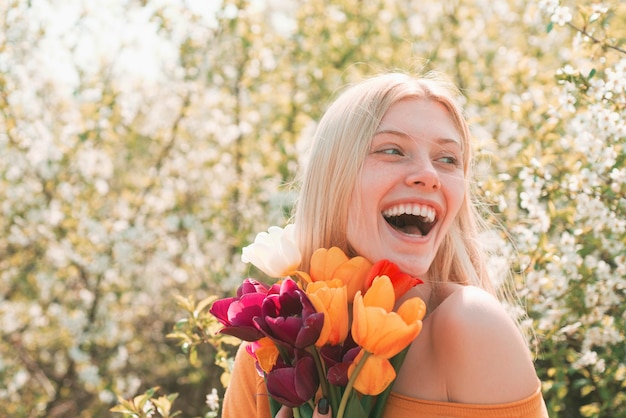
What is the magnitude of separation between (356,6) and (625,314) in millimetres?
2853

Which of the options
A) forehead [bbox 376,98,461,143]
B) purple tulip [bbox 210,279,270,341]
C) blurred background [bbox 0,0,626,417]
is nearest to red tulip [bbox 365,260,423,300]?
purple tulip [bbox 210,279,270,341]

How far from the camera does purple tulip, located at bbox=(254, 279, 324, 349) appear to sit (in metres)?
1.33

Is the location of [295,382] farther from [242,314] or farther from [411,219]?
[411,219]

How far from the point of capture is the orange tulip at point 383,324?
1.28 meters

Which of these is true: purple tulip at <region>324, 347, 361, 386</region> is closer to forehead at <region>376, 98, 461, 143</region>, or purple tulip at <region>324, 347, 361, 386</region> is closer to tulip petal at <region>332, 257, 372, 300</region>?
tulip petal at <region>332, 257, 372, 300</region>

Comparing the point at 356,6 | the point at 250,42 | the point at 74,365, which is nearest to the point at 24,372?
the point at 74,365

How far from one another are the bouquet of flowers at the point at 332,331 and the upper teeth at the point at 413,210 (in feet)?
0.46

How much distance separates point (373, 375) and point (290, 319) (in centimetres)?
17

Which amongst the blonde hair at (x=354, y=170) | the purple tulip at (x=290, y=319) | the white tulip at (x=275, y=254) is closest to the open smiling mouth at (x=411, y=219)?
the blonde hair at (x=354, y=170)

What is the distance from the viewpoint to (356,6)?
4691mm

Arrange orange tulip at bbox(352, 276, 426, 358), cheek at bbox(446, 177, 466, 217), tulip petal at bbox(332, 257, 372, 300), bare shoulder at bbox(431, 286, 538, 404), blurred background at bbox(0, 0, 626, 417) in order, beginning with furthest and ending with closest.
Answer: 1. blurred background at bbox(0, 0, 626, 417)
2. cheek at bbox(446, 177, 466, 217)
3. tulip petal at bbox(332, 257, 372, 300)
4. bare shoulder at bbox(431, 286, 538, 404)
5. orange tulip at bbox(352, 276, 426, 358)

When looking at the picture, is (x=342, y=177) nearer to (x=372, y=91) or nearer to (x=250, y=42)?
(x=372, y=91)

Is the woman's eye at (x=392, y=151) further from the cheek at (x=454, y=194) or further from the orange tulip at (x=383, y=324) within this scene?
the orange tulip at (x=383, y=324)

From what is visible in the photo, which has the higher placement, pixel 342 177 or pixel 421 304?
pixel 342 177
